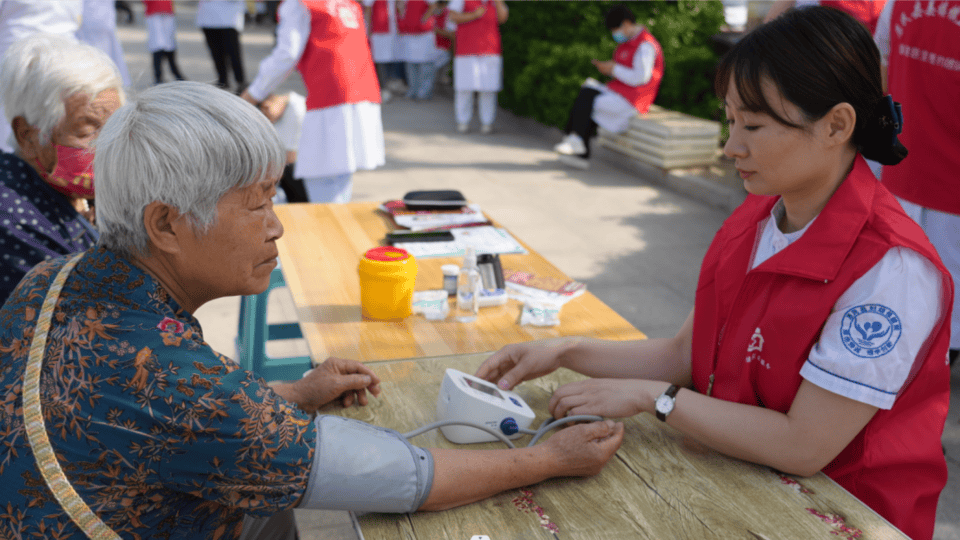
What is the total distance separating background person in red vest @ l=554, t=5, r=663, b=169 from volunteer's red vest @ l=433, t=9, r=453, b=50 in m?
4.34

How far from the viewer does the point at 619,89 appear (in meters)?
8.13

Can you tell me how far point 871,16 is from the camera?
3951 mm

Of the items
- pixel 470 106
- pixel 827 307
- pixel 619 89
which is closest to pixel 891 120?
pixel 827 307

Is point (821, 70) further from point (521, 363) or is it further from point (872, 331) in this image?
point (521, 363)

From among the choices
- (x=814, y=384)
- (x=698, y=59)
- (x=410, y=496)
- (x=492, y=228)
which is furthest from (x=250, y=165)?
(x=698, y=59)

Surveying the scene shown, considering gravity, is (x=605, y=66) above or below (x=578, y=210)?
above

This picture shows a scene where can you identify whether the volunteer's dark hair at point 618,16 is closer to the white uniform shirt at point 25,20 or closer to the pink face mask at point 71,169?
the white uniform shirt at point 25,20

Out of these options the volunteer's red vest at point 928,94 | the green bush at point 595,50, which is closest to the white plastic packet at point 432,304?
the volunteer's red vest at point 928,94

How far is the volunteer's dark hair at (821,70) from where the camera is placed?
139 centimetres

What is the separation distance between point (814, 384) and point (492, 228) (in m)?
1.87

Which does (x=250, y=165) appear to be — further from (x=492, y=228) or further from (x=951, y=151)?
(x=951, y=151)

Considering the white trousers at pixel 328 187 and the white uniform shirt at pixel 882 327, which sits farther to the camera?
the white trousers at pixel 328 187

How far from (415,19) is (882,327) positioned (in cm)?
1159

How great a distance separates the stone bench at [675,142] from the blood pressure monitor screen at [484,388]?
6.24 meters
